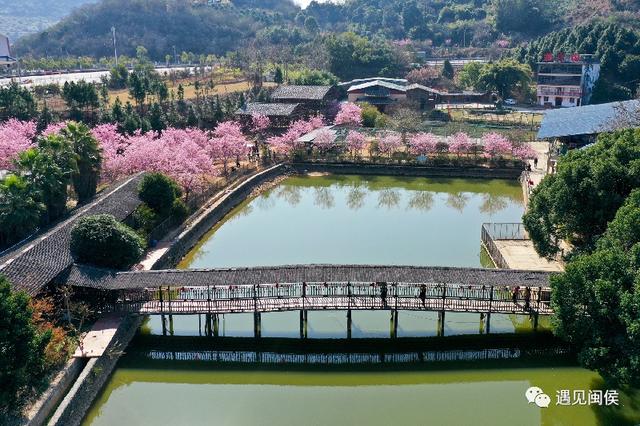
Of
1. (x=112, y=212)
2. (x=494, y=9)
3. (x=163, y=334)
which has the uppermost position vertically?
(x=494, y=9)

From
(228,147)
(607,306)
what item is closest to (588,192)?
(607,306)

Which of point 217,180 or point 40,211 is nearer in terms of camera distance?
point 40,211

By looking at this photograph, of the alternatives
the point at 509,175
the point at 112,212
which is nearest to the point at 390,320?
the point at 112,212

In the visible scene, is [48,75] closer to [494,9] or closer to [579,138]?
[579,138]

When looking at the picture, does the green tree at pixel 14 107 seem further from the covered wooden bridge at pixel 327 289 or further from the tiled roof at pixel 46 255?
the covered wooden bridge at pixel 327 289

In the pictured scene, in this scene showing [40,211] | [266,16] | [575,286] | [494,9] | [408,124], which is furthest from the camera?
[266,16]

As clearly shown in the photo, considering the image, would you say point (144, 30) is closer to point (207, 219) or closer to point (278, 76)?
point (278, 76)

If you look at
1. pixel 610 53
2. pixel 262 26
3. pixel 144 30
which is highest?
pixel 262 26
